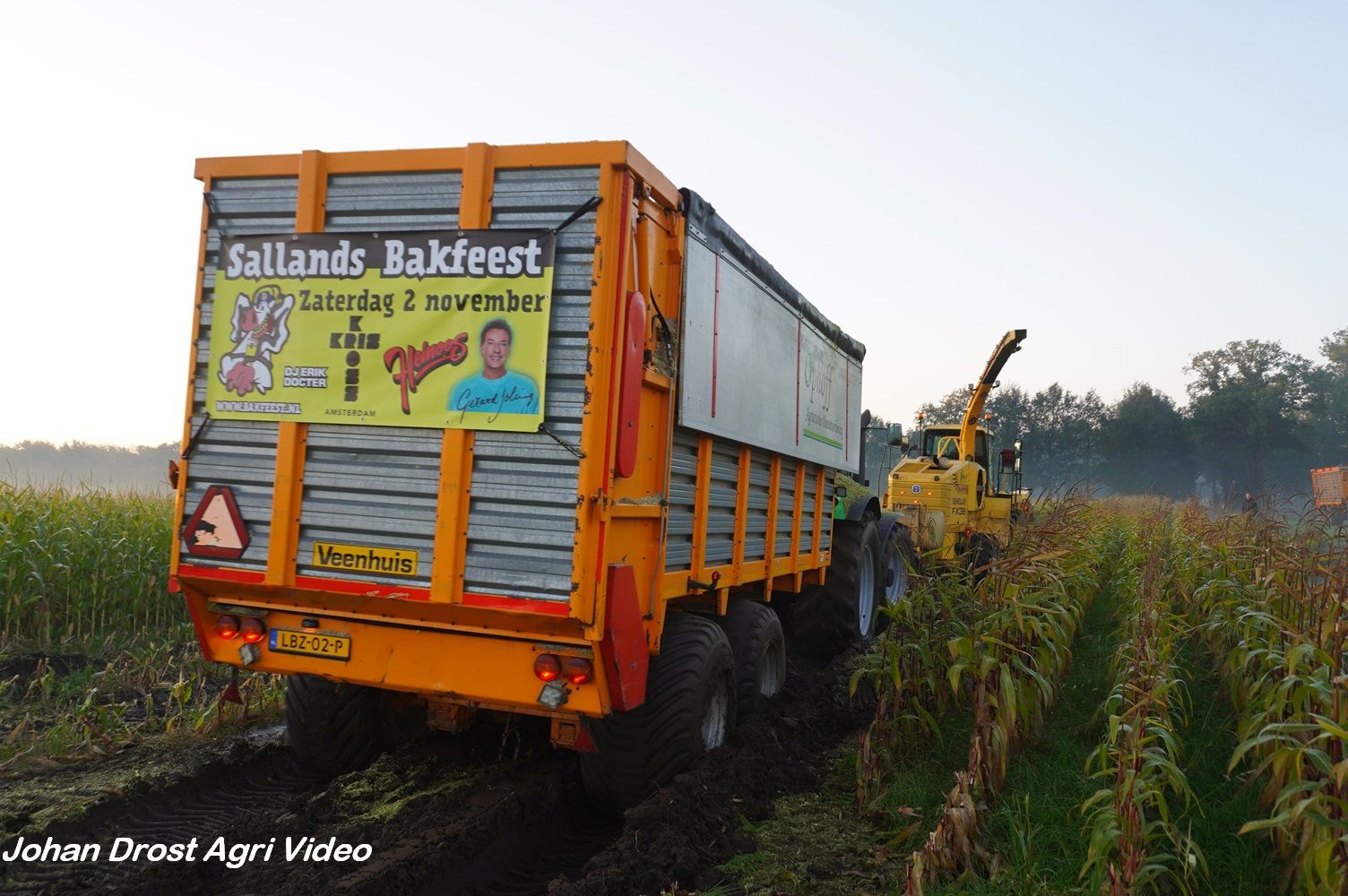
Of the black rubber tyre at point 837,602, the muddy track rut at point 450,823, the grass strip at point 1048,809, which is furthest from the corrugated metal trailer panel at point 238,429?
the black rubber tyre at point 837,602

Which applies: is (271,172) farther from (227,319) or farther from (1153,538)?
(1153,538)

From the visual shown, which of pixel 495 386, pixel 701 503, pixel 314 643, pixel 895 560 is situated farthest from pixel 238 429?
pixel 895 560

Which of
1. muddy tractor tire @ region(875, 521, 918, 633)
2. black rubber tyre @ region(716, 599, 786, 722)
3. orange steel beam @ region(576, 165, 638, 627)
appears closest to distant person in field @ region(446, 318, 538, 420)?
orange steel beam @ region(576, 165, 638, 627)

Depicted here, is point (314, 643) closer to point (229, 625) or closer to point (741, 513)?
point (229, 625)

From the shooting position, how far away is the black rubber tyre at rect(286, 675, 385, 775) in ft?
16.3

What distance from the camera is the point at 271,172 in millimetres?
4418

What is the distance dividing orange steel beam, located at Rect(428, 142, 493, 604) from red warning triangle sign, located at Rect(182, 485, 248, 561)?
1048 millimetres

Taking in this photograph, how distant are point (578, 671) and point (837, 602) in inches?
186

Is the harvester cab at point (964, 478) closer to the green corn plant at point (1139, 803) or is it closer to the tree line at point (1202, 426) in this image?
the green corn plant at point (1139, 803)

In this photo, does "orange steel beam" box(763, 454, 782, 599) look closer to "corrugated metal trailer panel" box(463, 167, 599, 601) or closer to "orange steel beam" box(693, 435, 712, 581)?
"orange steel beam" box(693, 435, 712, 581)

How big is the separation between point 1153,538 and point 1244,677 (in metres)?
5.67

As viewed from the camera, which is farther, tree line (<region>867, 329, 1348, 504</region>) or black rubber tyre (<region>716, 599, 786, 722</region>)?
tree line (<region>867, 329, 1348, 504</region>)

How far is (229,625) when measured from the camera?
4.45 m

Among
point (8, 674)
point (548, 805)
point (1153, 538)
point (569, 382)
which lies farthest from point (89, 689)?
point (1153, 538)
